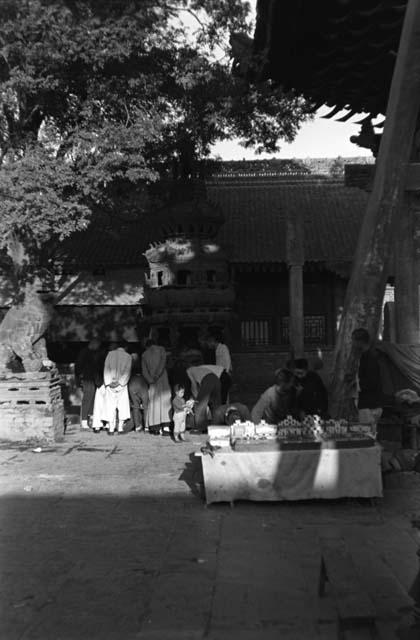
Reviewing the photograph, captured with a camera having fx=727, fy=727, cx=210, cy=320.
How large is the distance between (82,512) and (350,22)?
762 centimetres

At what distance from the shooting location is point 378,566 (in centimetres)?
499

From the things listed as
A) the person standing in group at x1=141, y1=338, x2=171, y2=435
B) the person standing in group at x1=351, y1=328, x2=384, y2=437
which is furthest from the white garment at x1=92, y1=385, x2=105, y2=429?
the person standing in group at x1=351, y1=328, x2=384, y2=437

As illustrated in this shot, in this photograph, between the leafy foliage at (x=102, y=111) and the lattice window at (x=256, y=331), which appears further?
the lattice window at (x=256, y=331)

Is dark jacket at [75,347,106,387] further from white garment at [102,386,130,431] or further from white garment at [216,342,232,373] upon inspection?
white garment at [216,342,232,373]

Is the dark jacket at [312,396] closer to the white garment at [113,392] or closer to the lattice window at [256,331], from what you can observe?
the white garment at [113,392]

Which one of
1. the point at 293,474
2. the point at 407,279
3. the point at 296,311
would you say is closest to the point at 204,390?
the point at 296,311

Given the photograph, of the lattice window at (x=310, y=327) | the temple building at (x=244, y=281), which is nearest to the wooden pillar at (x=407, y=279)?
the temple building at (x=244, y=281)

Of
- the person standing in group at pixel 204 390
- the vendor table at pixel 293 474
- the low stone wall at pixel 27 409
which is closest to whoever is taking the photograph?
the vendor table at pixel 293 474

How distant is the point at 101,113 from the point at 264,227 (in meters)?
9.14

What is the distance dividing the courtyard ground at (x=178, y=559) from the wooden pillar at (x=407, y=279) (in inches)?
137

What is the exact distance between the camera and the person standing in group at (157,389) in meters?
12.2

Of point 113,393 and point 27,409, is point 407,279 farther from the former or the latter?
point 27,409

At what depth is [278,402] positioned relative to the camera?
802 centimetres

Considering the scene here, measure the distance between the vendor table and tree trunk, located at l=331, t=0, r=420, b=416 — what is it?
6.00ft
